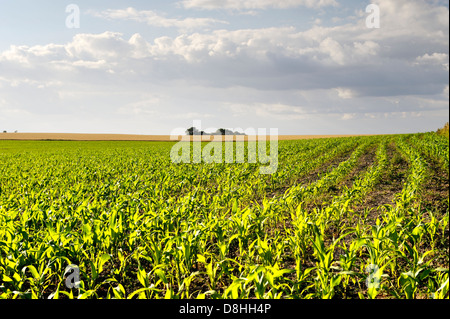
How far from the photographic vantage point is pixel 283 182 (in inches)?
515

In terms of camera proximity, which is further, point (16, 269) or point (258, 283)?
point (16, 269)

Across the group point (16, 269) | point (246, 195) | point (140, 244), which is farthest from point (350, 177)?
point (16, 269)

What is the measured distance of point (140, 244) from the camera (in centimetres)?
573

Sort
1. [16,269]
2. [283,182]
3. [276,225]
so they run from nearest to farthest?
[16,269]
[276,225]
[283,182]

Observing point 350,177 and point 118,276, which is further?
point 350,177

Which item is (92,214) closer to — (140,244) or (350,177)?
(140,244)

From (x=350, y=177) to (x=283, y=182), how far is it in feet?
10.4
